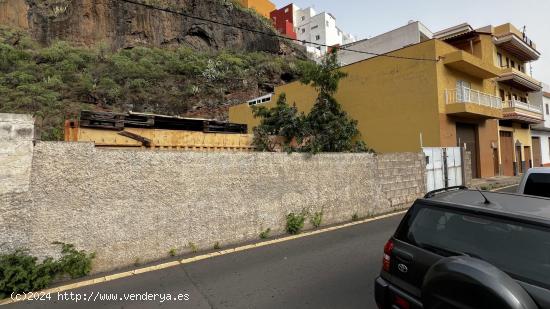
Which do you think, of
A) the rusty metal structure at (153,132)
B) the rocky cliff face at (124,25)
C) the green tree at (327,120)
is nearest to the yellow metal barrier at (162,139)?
the rusty metal structure at (153,132)

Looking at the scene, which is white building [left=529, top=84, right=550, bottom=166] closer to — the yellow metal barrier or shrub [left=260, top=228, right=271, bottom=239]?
the yellow metal barrier

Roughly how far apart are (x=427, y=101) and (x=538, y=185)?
12046 mm

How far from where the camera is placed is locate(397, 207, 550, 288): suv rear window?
6.62 feet

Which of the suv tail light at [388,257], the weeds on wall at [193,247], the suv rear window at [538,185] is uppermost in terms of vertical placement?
the suv rear window at [538,185]

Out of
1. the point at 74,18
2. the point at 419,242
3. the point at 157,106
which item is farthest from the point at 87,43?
the point at 419,242

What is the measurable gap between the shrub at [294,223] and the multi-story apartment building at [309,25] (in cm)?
5682

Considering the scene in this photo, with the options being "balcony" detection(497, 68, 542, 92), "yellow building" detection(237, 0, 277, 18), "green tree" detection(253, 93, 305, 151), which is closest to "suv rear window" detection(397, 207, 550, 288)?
"green tree" detection(253, 93, 305, 151)

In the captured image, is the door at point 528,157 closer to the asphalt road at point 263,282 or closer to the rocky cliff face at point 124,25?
the asphalt road at point 263,282

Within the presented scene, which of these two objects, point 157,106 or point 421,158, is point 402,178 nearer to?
point 421,158

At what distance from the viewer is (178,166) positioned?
5.57 meters

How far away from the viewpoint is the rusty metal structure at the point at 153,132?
733 centimetres

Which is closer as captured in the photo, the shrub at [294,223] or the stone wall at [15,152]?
the stone wall at [15,152]

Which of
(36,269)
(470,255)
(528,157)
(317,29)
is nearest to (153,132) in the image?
(36,269)

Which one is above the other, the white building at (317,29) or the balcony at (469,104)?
the white building at (317,29)
